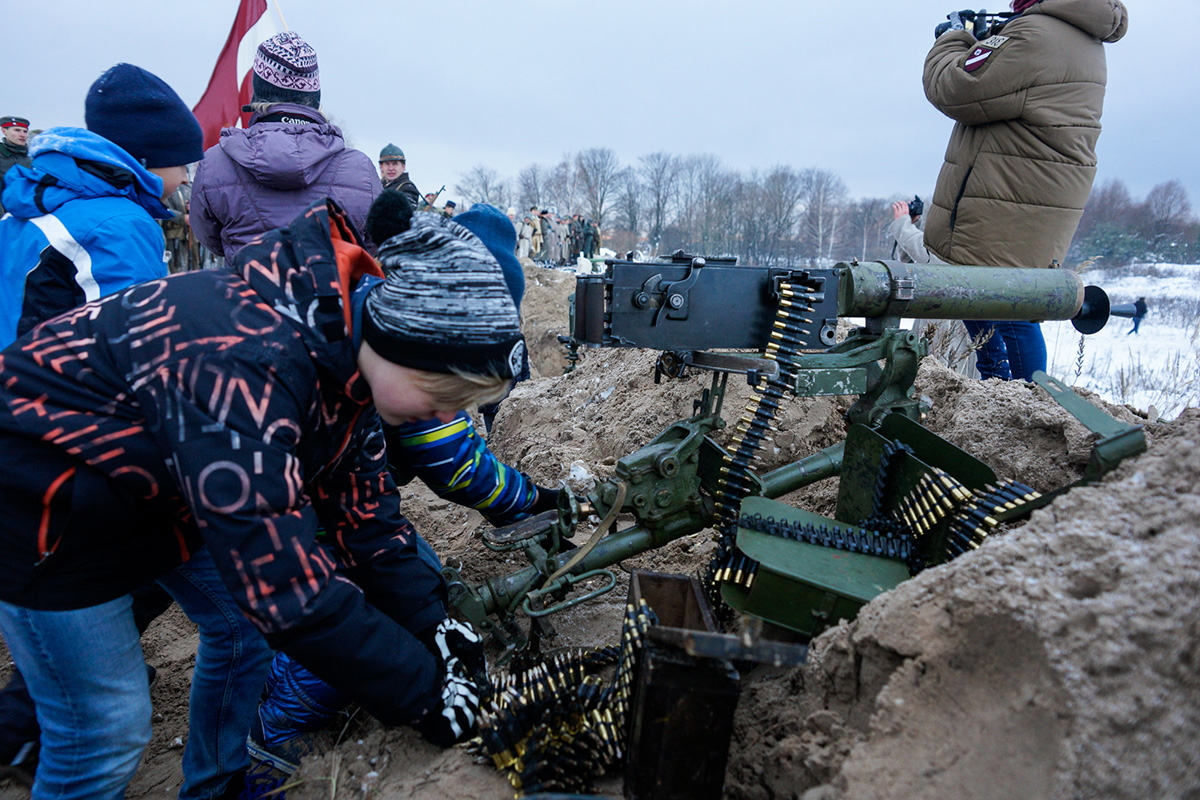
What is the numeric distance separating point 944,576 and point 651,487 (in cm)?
119

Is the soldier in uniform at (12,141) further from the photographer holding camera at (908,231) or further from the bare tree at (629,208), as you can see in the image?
the bare tree at (629,208)

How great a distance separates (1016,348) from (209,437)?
4.59 m

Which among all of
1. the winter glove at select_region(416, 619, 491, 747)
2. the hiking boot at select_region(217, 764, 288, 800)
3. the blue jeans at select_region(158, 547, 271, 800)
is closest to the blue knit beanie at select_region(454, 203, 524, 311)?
the winter glove at select_region(416, 619, 491, 747)

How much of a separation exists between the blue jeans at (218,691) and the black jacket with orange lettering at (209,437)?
47cm

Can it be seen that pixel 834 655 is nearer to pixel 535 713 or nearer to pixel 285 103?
pixel 535 713

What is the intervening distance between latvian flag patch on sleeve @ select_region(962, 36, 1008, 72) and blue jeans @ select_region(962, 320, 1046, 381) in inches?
61.2

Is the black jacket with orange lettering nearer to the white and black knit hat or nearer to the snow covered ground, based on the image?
the white and black knit hat

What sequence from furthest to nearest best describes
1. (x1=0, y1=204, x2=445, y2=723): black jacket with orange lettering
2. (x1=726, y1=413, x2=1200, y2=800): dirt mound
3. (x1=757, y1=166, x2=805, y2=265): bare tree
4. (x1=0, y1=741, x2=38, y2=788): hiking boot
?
(x1=757, y1=166, x2=805, y2=265): bare tree, (x1=0, y1=741, x2=38, y2=788): hiking boot, (x1=0, y1=204, x2=445, y2=723): black jacket with orange lettering, (x1=726, y1=413, x2=1200, y2=800): dirt mound

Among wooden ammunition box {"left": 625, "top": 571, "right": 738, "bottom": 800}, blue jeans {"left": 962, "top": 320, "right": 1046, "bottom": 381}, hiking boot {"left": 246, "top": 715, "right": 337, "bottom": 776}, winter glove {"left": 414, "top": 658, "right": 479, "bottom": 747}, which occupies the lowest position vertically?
hiking boot {"left": 246, "top": 715, "right": 337, "bottom": 776}

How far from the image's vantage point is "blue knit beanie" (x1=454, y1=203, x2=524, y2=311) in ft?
7.06

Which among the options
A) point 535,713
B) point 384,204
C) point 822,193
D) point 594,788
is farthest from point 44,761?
point 822,193

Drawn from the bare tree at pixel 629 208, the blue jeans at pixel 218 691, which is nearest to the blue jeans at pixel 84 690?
the blue jeans at pixel 218 691

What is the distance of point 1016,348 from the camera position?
4.32 metres

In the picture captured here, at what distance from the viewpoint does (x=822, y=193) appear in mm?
38938
